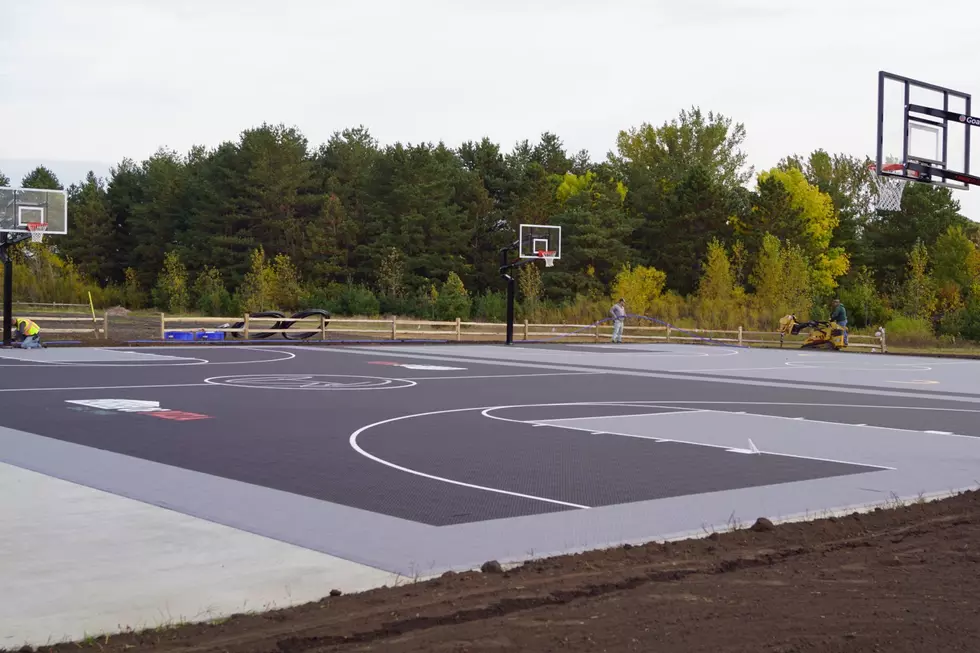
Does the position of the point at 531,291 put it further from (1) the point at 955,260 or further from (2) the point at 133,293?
(2) the point at 133,293

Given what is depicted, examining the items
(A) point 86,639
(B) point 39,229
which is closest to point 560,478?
(A) point 86,639

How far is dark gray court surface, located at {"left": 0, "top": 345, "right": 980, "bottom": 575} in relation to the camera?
7.83 meters

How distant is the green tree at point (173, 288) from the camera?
7019cm

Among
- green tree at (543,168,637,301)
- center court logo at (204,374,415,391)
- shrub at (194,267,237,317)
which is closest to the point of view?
center court logo at (204,374,415,391)

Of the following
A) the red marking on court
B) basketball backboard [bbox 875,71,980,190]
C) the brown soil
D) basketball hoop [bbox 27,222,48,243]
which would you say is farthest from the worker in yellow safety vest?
the brown soil

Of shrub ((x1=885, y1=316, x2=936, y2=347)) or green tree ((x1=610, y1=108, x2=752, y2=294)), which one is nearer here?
shrub ((x1=885, y1=316, x2=936, y2=347))

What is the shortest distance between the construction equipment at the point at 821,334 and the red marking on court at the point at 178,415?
31.1 meters

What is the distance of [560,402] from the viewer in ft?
58.4

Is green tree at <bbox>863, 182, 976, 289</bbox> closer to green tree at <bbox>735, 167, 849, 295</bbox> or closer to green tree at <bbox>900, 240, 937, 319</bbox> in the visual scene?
green tree at <bbox>735, 167, 849, 295</bbox>

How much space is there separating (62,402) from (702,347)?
30141 millimetres

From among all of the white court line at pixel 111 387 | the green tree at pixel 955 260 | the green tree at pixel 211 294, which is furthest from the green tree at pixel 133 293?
the white court line at pixel 111 387

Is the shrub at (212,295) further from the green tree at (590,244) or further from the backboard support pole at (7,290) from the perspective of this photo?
→ the backboard support pole at (7,290)

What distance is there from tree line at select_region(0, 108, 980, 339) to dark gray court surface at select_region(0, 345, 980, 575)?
36413 mm

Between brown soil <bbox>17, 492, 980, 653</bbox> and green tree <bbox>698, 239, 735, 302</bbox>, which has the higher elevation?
green tree <bbox>698, 239, 735, 302</bbox>
